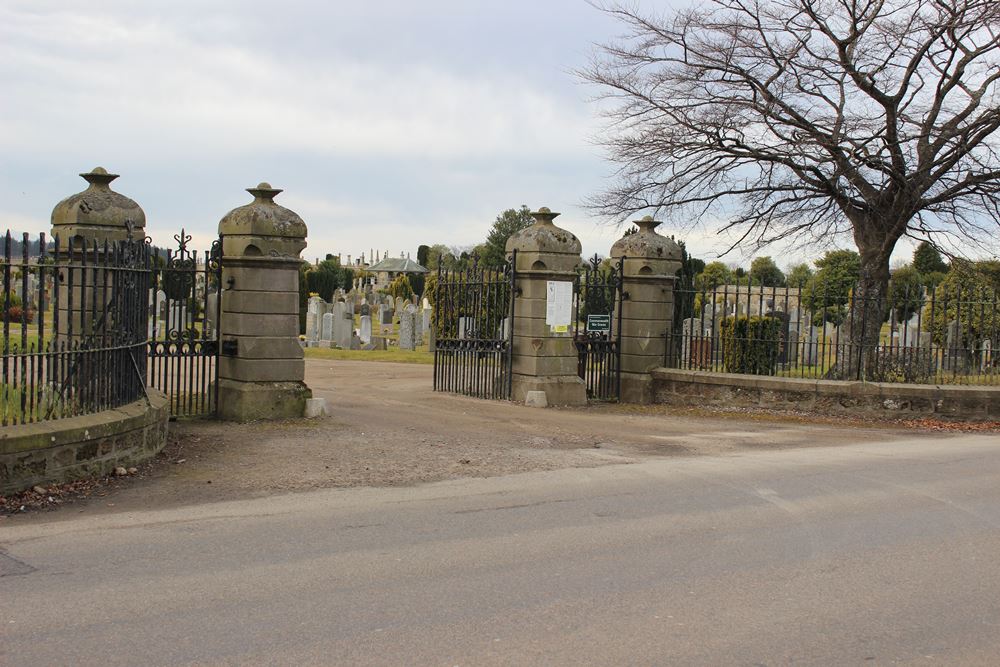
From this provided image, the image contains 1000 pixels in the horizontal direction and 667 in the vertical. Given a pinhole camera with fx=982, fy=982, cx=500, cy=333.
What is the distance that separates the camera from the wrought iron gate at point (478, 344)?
16094 millimetres

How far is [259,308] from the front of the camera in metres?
12.1

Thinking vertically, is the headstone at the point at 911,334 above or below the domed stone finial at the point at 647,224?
below

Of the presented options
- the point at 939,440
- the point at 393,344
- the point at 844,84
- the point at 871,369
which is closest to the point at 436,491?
the point at 939,440

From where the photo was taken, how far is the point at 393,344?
3266 cm

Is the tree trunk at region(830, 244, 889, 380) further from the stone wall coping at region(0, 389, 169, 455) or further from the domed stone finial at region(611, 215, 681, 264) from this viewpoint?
the stone wall coping at region(0, 389, 169, 455)

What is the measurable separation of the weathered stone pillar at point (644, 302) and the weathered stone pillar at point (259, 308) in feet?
21.8

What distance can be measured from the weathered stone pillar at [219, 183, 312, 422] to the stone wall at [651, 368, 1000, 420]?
737 cm

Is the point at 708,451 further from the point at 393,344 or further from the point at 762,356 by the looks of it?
the point at 393,344

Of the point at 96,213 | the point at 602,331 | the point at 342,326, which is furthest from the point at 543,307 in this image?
the point at 342,326

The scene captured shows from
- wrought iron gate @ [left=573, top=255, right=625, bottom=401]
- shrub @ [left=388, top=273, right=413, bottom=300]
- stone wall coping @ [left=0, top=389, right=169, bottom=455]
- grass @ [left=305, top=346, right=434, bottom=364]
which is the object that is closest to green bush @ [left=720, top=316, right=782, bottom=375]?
wrought iron gate @ [left=573, top=255, right=625, bottom=401]

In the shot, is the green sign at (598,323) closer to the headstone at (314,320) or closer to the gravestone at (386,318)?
the headstone at (314,320)

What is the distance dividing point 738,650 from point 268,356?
8.47m

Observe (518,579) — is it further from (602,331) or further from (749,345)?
(749,345)

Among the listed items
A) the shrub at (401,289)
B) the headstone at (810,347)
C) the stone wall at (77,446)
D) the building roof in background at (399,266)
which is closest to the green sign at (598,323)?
the headstone at (810,347)
